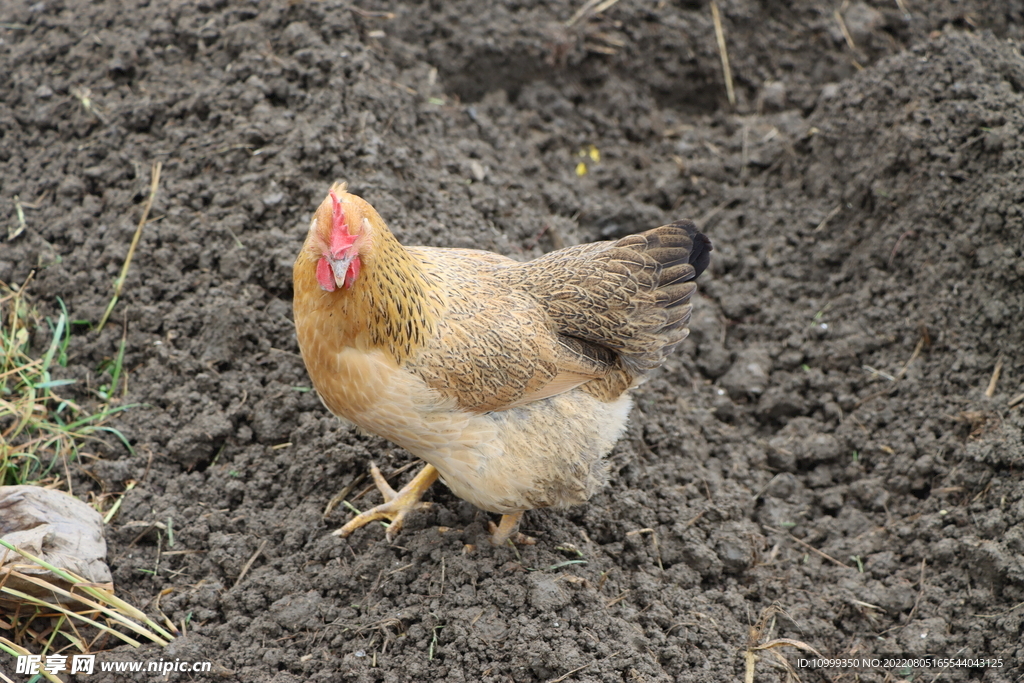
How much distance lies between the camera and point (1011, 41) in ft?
18.1

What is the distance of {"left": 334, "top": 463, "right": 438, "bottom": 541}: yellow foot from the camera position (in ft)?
12.5

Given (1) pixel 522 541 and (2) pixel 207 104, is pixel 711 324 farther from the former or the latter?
(2) pixel 207 104

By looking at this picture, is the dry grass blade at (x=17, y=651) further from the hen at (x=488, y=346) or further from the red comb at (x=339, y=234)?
the red comb at (x=339, y=234)

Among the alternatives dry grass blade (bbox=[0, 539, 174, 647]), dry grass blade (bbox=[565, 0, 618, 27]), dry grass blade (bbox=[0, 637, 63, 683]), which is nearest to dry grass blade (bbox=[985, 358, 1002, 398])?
dry grass blade (bbox=[565, 0, 618, 27])

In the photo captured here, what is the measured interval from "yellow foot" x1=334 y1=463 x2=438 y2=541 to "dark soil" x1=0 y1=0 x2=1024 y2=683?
0.24 feet

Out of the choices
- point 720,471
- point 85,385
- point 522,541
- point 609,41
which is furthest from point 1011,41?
point 85,385

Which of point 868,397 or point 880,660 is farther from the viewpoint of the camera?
point 868,397

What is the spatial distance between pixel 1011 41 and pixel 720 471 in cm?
378

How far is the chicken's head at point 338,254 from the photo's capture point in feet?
9.69

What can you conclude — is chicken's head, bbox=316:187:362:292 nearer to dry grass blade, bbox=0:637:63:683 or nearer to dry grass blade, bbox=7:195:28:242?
dry grass blade, bbox=0:637:63:683

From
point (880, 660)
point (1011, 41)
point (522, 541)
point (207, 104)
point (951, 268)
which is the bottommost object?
point (880, 660)

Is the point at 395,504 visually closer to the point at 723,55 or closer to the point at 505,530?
the point at 505,530

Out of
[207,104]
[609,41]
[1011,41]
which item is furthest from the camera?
[609,41]

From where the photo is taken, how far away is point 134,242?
4.54 m
